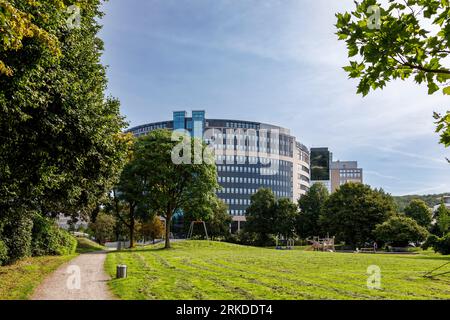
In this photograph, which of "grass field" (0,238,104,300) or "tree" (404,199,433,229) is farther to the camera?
"tree" (404,199,433,229)

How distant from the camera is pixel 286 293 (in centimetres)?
1441

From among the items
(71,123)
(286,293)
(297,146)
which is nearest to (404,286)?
(286,293)

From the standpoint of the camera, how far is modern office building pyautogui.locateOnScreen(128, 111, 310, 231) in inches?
6061

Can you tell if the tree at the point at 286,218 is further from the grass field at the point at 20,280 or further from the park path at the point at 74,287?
the park path at the point at 74,287

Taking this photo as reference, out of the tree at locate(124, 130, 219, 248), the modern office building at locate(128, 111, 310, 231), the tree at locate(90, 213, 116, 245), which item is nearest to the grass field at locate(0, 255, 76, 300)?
the tree at locate(124, 130, 219, 248)

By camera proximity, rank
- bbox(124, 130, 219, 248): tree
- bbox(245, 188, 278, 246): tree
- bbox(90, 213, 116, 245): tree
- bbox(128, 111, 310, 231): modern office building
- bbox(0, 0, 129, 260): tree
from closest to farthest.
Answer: bbox(0, 0, 129, 260): tree, bbox(124, 130, 219, 248): tree, bbox(90, 213, 116, 245): tree, bbox(245, 188, 278, 246): tree, bbox(128, 111, 310, 231): modern office building

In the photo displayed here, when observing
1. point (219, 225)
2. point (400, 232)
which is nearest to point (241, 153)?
point (219, 225)

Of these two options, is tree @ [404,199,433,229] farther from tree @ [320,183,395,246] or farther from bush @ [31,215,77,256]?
bush @ [31,215,77,256]

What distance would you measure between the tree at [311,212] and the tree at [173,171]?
46430 mm

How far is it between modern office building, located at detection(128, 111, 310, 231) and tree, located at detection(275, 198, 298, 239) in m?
54.5

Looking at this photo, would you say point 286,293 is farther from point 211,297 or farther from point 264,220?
point 264,220

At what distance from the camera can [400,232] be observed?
59688 millimetres

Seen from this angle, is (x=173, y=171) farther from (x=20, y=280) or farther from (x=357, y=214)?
(x=357, y=214)
